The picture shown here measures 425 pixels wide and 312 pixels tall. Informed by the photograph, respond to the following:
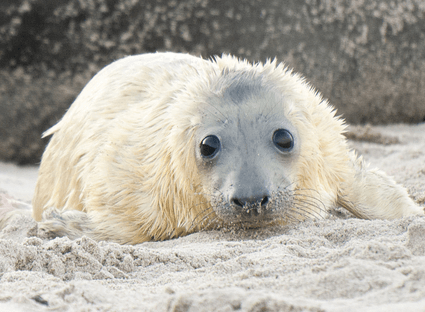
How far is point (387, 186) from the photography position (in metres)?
3.11

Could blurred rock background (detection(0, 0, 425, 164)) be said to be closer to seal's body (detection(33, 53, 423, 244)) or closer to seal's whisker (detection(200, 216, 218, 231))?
seal's body (detection(33, 53, 423, 244))

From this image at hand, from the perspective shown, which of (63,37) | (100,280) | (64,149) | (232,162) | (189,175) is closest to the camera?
(100,280)

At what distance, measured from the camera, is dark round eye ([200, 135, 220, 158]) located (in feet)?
8.63

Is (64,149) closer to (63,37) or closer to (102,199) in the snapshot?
(102,199)

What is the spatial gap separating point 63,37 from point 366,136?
11.0 ft

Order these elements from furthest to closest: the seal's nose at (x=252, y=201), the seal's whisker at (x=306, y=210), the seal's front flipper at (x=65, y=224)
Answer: the seal's front flipper at (x=65, y=224), the seal's whisker at (x=306, y=210), the seal's nose at (x=252, y=201)

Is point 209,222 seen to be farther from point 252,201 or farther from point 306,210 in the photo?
point 306,210

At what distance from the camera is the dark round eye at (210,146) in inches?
104

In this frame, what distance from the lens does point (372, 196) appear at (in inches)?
122

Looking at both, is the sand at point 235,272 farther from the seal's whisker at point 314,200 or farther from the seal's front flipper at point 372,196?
the seal's front flipper at point 372,196

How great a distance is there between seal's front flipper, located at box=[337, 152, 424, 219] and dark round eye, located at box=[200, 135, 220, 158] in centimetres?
90

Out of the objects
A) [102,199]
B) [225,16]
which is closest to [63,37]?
[225,16]

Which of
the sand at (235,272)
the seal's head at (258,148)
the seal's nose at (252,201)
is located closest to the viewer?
the sand at (235,272)

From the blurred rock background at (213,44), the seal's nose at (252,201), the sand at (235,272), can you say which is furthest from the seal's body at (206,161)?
the blurred rock background at (213,44)
